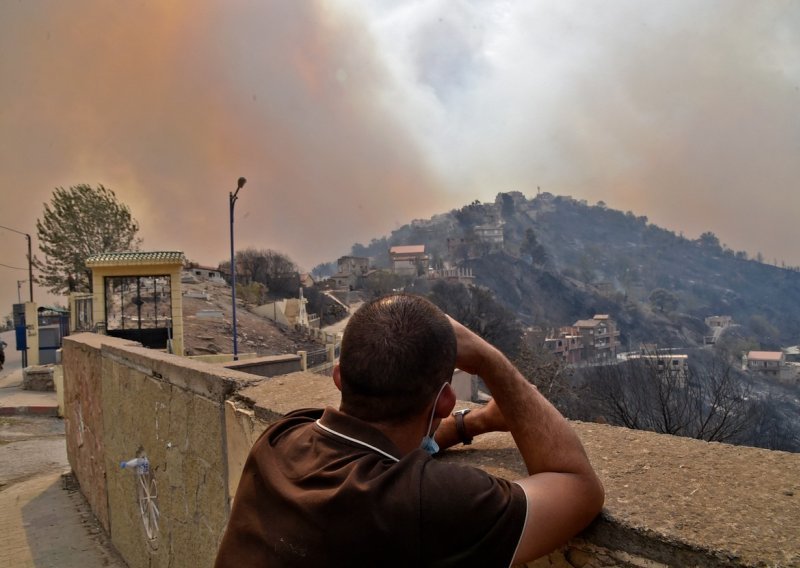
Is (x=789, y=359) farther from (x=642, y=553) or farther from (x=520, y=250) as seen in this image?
(x=642, y=553)

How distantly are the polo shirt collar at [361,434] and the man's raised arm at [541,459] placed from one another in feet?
0.93

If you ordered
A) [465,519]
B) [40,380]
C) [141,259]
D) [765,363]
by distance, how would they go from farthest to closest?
[765,363] < [40,380] < [141,259] < [465,519]

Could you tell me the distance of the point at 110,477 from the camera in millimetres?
5359

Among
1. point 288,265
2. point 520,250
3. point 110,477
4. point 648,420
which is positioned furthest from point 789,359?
point 110,477

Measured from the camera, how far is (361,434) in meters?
1.16

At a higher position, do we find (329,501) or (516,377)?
(516,377)

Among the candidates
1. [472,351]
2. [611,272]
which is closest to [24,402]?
[472,351]

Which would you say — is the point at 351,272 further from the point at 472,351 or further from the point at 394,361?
the point at 394,361

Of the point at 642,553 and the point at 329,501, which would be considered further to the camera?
the point at 642,553

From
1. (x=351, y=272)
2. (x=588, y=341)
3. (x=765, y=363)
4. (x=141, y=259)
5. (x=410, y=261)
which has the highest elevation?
(x=410, y=261)

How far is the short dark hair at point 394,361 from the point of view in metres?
1.18

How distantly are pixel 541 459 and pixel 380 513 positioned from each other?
48cm

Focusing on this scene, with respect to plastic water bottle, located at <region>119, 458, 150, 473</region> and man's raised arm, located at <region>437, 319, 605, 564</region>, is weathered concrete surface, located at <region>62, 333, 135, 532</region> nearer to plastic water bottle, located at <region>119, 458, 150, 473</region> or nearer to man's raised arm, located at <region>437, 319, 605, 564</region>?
plastic water bottle, located at <region>119, 458, 150, 473</region>

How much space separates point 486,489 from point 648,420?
18.4 meters
